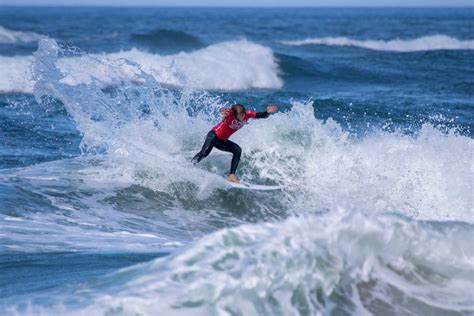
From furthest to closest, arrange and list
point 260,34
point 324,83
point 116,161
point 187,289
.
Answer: point 260,34
point 324,83
point 116,161
point 187,289

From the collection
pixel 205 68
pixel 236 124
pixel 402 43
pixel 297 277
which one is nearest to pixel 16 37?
pixel 205 68

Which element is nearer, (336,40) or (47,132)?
(47,132)

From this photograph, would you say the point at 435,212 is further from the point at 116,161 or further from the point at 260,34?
the point at 260,34

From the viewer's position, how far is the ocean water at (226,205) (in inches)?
203

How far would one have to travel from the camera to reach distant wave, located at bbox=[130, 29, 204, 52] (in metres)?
40.5

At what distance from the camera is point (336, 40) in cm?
4681

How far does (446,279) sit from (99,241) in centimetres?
340

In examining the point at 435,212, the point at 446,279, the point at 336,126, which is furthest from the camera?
the point at 336,126

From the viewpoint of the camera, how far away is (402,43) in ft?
162

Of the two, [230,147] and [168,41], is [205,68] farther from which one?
[230,147]

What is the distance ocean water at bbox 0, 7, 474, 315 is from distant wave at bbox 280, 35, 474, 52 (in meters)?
23.8

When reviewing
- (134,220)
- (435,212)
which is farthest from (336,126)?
(134,220)

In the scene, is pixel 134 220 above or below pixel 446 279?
below

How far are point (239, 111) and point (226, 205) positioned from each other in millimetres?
1363
